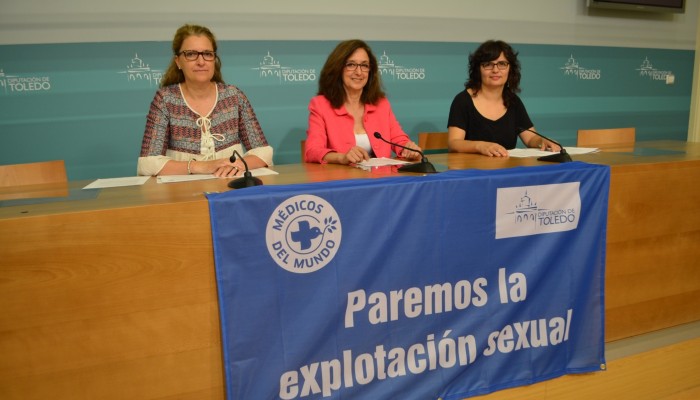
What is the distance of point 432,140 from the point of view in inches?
112

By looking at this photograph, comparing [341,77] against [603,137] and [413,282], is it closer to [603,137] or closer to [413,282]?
[413,282]

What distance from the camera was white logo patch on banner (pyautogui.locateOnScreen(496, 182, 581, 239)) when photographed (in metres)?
1.55

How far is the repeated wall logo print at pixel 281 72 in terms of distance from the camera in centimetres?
334

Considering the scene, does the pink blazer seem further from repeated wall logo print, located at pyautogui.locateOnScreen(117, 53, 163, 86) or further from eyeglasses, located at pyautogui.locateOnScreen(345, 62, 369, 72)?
repeated wall logo print, located at pyautogui.locateOnScreen(117, 53, 163, 86)

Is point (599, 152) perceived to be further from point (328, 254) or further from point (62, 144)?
point (62, 144)

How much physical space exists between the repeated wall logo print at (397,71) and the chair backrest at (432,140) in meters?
0.95

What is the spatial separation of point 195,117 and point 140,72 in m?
1.31

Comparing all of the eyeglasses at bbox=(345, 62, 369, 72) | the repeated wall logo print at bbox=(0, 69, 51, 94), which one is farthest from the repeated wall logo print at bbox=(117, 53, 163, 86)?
the eyeglasses at bbox=(345, 62, 369, 72)

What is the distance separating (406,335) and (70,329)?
87cm

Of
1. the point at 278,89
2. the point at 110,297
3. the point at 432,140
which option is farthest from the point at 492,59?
the point at 110,297

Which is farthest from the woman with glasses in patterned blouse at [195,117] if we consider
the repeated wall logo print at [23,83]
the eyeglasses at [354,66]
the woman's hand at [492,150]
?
the repeated wall logo print at [23,83]

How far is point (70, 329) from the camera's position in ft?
3.88

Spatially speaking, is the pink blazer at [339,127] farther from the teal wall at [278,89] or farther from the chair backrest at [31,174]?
the teal wall at [278,89]

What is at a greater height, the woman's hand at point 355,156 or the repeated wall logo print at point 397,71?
the repeated wall logo print at point 397,71
